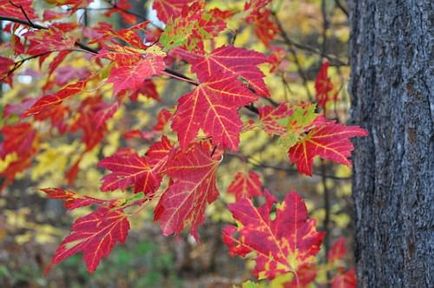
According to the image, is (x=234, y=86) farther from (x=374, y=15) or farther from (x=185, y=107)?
(x=374, y=15)

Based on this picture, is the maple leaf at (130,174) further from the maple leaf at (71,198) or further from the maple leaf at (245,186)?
the maple leaf at (245,186)

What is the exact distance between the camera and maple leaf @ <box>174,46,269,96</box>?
1.09 meters

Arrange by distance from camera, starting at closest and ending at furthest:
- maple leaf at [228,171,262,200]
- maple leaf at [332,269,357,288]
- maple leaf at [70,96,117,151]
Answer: maple leaf at [332,269,357,288], maple leaf at [228,171,262,200], maple leaf at [70,96,117,151]

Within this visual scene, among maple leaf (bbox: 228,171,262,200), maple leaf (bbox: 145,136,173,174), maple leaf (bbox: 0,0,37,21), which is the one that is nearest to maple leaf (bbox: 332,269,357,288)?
maple leaf (bbox: 228,171,262,200)

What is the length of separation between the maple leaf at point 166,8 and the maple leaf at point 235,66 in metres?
0.38

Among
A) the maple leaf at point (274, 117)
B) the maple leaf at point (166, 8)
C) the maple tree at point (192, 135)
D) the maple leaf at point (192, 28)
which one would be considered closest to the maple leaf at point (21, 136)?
the maple tree at point (192, 135)

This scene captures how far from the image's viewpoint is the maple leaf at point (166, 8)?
4.80 feet

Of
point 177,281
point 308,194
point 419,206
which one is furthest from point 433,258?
point 308,194

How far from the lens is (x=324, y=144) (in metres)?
1.13

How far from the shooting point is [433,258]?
1.17 m

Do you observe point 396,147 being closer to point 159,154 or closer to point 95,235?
point 159,154

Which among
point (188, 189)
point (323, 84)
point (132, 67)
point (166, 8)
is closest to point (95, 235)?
point (188, 189)

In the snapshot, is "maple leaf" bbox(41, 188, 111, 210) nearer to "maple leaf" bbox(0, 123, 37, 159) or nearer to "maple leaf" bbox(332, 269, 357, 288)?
"maple leaf" bbox(332, 269, 357, 288)

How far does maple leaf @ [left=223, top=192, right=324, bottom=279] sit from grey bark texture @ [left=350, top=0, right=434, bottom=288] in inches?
5.2
